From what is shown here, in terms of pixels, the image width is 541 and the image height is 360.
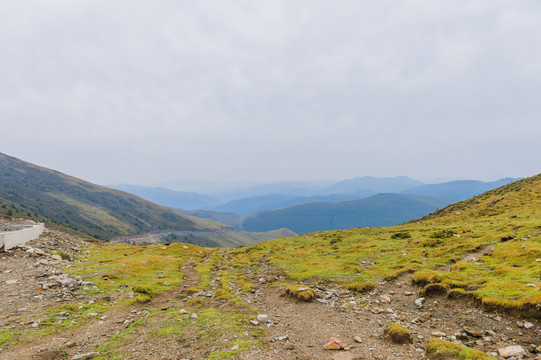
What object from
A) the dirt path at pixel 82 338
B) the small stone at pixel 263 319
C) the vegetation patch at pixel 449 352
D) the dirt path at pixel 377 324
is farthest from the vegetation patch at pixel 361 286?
the dirt path at pixel 82 338

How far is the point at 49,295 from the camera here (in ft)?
63.7

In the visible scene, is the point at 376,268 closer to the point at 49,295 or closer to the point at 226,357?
the point at 226,357

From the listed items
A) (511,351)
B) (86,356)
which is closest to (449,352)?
(511,351)

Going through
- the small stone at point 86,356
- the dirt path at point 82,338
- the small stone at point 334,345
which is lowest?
the dirt path at point 82,338

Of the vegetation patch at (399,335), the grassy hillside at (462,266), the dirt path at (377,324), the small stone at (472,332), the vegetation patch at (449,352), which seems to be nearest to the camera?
the vegetation patch at (449,352)

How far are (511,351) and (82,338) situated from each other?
66.9 feet

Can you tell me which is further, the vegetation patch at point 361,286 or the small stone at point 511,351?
the vegetation patch at point 361,286

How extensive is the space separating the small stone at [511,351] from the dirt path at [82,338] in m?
18.6

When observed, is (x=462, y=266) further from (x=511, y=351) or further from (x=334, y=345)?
(x=334, y=345)

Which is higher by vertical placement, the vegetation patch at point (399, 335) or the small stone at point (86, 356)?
the vegetation patch at point (399, 335)

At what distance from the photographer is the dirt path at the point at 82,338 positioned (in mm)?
11578

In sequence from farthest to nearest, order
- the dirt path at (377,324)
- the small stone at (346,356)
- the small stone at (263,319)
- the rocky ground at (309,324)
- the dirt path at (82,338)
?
the small stone at (263,319) < the dirt path at (82,338) < the rocky ground at (309,324) < the dirt path at (377,324) < the small stone at (346,356)

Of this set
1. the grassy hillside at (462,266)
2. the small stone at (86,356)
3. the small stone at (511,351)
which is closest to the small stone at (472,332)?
the small stone at (511,351)

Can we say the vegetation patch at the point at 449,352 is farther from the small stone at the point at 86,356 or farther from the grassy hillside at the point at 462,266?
the small stone at the point at 86,356
